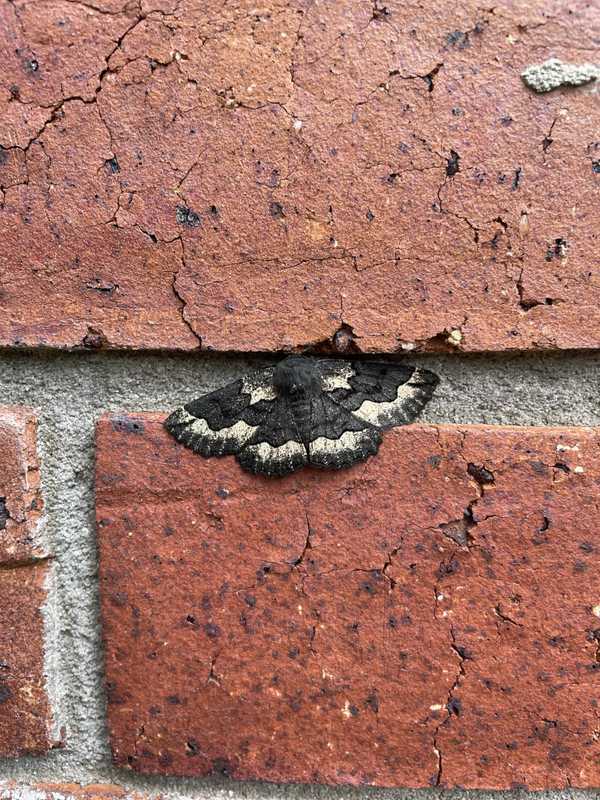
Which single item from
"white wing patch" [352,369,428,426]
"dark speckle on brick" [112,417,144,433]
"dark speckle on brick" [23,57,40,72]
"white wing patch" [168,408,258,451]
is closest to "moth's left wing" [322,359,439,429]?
"white wing patch" [352,369,428,426]

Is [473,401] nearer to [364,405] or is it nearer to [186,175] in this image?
[364,405]

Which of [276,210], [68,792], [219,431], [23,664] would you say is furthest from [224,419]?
[68,792]

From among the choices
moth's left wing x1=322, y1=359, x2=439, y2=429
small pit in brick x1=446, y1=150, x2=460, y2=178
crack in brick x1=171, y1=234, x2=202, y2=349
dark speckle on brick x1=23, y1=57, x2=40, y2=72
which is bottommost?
moth's left wing x1=322, y1=359, x2=439, y2=429

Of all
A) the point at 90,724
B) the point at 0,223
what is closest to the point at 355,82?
the point at 0,223

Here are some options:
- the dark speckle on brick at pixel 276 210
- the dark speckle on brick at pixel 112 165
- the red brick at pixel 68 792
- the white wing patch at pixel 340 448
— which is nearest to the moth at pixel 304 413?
the white wing patch at pixel 340 448

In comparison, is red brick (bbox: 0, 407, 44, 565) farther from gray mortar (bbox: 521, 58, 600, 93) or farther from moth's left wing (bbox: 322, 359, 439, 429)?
gray mortar (bbox: 521, 58, 600, 93)

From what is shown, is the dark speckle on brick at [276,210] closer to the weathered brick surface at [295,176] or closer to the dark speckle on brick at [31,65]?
the weathered brick surface at [295,176]
